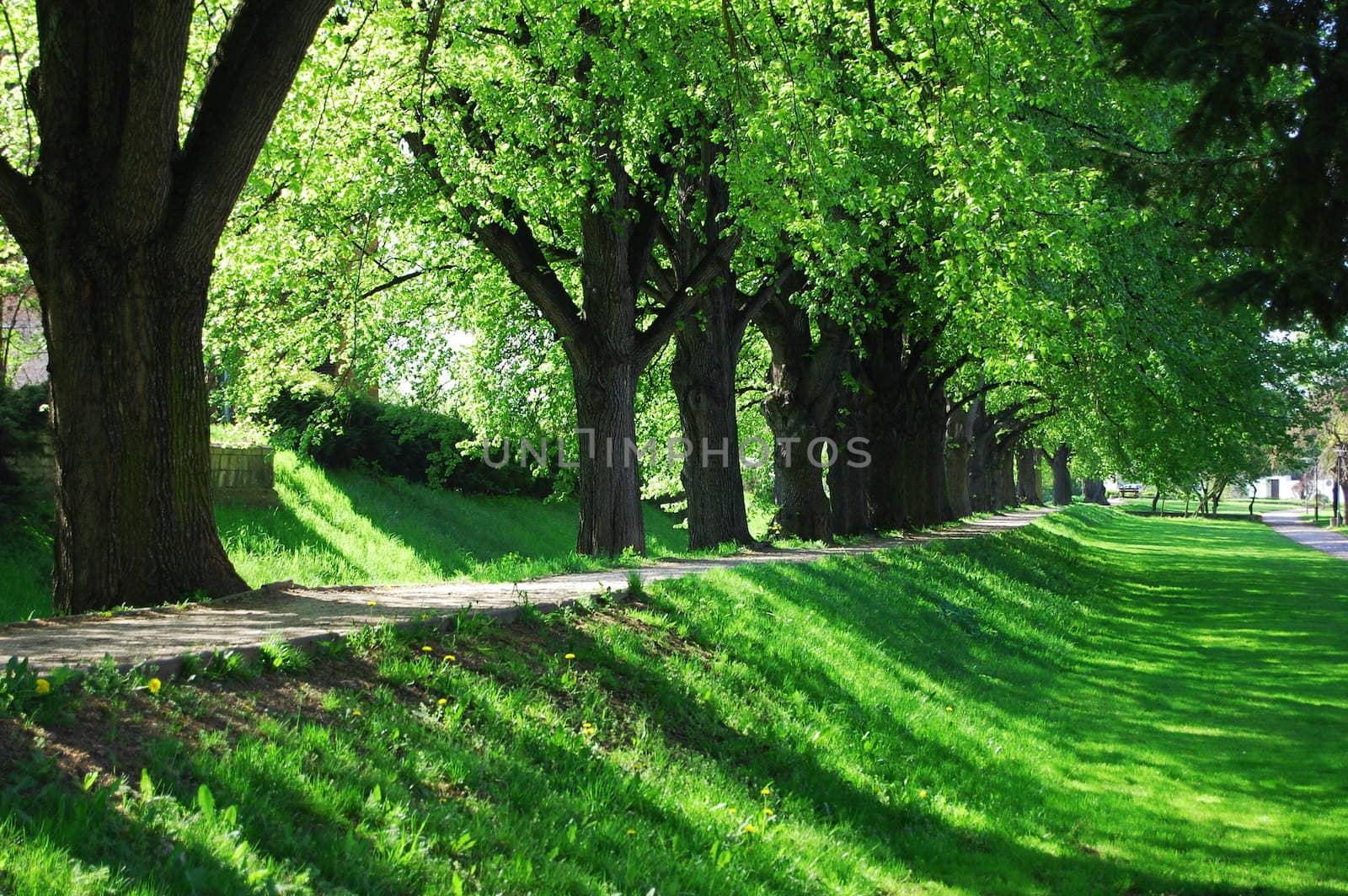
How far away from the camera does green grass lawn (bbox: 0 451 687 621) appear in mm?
13953

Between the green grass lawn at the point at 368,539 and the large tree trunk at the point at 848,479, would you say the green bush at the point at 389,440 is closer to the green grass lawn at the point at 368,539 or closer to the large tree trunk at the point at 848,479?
the green grass lawn at the point at 368,539

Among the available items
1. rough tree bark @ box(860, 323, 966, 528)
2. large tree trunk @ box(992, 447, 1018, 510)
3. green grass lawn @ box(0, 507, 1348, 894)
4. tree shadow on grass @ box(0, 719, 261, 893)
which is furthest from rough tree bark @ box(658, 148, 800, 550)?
large tree trunk @ box(992, 447, 1018, 510)

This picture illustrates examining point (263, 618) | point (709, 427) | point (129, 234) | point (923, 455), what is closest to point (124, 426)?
point (129, 234)

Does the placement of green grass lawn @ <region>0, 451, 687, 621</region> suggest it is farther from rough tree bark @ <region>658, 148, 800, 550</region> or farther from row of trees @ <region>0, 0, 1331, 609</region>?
row of trees @ <region>0, 0, 1331, 609</region>

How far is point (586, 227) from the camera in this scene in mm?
15422

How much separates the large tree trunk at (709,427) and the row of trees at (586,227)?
2.1 inches

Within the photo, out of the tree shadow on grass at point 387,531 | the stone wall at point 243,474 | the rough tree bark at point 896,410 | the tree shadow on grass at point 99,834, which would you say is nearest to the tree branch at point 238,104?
the tree shadow on grass at point 387,531

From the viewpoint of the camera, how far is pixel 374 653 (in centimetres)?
667

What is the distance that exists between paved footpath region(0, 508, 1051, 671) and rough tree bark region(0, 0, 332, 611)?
953mm

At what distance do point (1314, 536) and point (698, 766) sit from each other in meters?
56.0

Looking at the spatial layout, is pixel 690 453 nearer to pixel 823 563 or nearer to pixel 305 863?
pixel 823 563

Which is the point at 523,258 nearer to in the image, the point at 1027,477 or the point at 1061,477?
the point at 1061,477

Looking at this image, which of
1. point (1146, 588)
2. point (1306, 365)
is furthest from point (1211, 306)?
point (1146, 588)

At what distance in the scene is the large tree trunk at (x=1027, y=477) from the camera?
239ft
